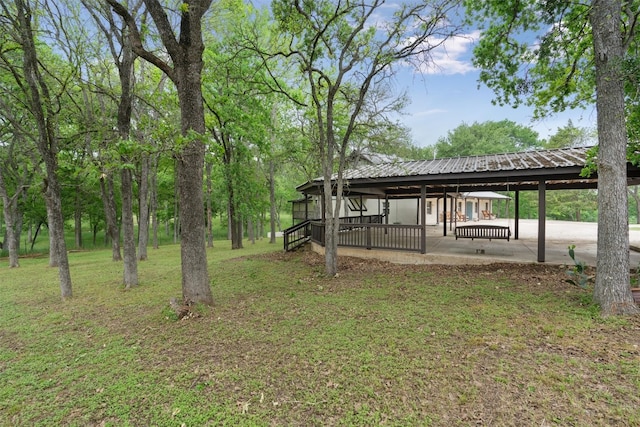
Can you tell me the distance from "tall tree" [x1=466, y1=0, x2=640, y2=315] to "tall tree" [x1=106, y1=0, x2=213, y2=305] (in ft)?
19.8

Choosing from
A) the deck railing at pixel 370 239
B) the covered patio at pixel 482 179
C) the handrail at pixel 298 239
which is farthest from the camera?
the handrail at pixel 298 239

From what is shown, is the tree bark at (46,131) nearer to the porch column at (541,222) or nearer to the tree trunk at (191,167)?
the tree trunk at (191,167)

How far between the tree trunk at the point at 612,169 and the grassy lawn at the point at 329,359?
0.42 m

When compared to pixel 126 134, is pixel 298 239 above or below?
below

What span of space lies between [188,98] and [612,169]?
6512 mm

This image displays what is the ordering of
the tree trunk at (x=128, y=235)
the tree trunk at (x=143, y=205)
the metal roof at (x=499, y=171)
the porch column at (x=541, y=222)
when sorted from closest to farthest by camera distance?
the tree trunk at (x=128, y=235), the metal roof at (x=499, y=171), the porch column at (x=541, y=222), the tree trunk at (x=143, y=205)

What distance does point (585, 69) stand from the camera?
660 centimetres

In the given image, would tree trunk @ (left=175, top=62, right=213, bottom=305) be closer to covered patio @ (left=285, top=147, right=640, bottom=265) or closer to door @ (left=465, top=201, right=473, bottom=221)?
covered patio @ (left=285, top=147, right=640, bottom=265)

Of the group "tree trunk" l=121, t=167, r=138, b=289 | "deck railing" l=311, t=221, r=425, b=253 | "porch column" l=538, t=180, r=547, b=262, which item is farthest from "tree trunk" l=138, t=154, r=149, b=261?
A: "porch column" l=538, t=180, r=547, b=262

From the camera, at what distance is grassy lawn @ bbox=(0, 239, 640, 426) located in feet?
8.20

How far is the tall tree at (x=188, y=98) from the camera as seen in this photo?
4557mm

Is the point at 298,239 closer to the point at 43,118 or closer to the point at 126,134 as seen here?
the point at 126,134

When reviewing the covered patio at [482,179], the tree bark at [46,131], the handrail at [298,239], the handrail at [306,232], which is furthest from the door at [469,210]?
the tree bark at [46,131]

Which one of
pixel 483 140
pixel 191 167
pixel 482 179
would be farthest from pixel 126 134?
pixel 483 140
